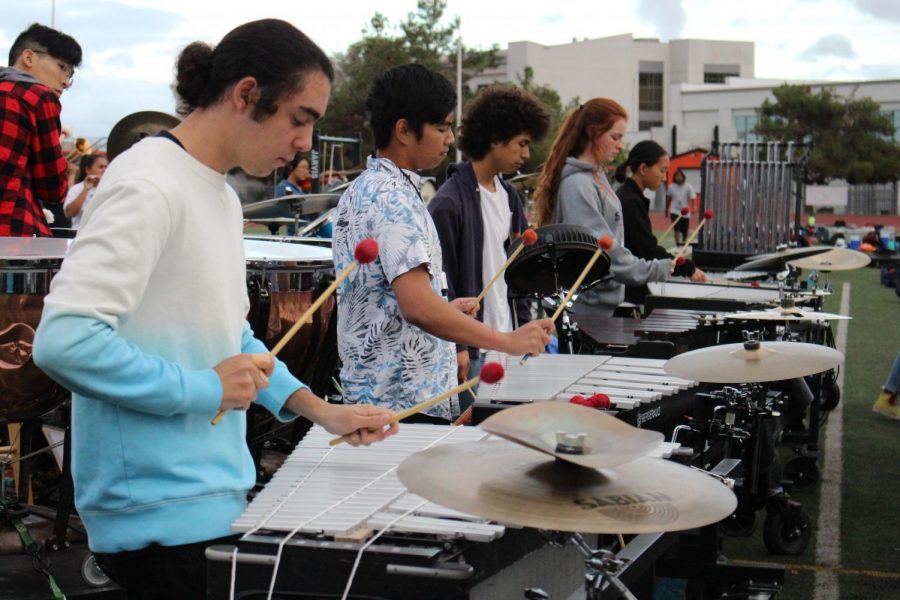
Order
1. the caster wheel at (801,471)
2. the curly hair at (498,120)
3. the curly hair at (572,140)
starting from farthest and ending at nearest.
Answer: the caster wheel at (801,471) → the curly hair at (572,140) → the curly hair at (498,120)

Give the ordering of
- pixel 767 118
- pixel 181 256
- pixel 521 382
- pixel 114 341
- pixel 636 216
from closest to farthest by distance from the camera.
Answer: pixel 114 341, pixel 181 256, pixel 521 382, pixel 636 216, pixel 767 118

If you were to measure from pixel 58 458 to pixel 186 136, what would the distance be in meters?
2.94

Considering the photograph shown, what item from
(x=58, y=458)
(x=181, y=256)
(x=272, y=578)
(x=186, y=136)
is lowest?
(x=58, y=458)

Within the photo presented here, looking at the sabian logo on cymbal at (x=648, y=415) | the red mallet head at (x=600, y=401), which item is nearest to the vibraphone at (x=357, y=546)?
the red mallet head at (x=600, y=401)

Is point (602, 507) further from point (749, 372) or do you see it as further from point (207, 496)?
point (749, 372)

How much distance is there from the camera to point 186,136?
2174 millimetres

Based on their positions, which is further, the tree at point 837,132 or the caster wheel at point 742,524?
the tree at point 837,132

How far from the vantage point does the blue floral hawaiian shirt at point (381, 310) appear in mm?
3162

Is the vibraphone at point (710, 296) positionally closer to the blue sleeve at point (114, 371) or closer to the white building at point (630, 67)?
the blue sleeve at point (114, 371)

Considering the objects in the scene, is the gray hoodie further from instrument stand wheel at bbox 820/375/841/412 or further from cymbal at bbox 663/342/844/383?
instrument stand wheel at bbox 820/375/841/412

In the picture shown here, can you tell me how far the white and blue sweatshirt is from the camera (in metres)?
1.91

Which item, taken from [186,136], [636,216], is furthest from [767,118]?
[186,136]

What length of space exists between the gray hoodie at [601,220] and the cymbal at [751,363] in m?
1.55

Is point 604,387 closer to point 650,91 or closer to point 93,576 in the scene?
point 93,576
